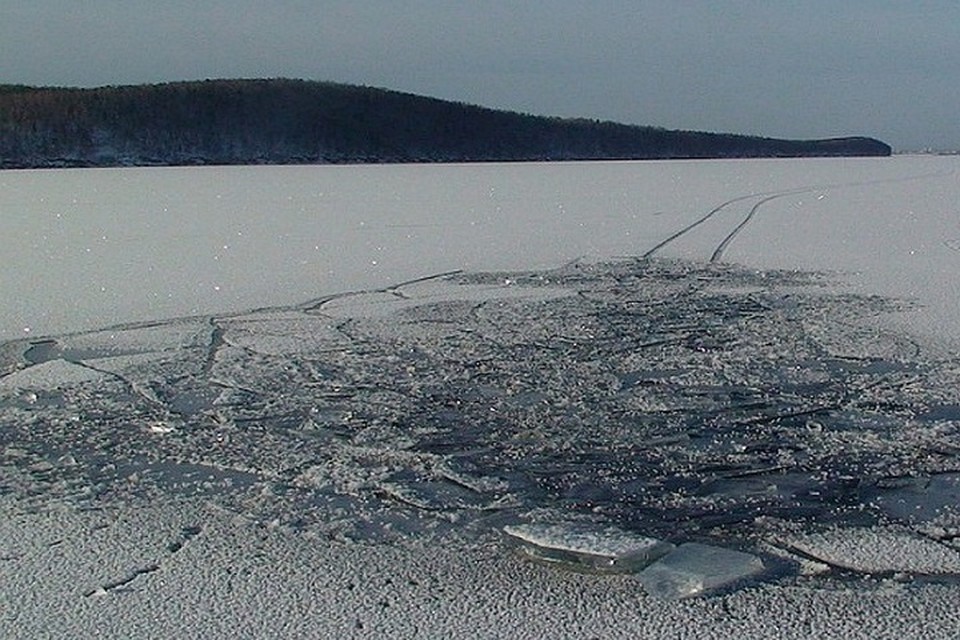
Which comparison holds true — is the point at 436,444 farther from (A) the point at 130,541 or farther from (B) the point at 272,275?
(B) the point at 272,275

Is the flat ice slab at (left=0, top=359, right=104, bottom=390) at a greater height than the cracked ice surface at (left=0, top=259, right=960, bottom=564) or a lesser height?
greater

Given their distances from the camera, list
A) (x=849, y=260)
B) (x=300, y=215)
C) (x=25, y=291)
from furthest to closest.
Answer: (x=300, y=215) < (x=849, y=260) < (x=25, y=291)

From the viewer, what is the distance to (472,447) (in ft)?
10.8

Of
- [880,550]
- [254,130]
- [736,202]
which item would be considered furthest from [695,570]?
[254,130]

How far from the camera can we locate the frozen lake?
20.8 feet

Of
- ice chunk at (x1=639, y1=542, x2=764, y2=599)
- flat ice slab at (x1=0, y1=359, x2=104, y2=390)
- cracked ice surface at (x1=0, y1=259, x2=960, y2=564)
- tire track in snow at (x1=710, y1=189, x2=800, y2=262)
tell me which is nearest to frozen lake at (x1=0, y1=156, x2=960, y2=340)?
tire track in snow at (x1=710, y1=189, x2=800, y2=262)

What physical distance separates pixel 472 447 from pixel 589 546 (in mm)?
906

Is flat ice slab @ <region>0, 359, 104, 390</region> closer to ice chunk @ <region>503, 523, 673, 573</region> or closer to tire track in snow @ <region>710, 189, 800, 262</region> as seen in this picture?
ice chunk @ <region>503, 523, 673, 573</region>

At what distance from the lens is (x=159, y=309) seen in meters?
5.77

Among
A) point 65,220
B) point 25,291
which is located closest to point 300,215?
point 65,220

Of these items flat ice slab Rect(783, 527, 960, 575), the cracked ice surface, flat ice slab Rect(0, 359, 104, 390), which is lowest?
the cracked ice surface

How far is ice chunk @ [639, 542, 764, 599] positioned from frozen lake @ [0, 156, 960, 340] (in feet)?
10.4

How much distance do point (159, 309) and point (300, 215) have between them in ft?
22.6

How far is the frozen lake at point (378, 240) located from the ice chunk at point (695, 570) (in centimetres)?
316
